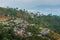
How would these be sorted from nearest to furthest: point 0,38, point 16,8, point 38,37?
point 0,38 → point 38,37 → point 16,8

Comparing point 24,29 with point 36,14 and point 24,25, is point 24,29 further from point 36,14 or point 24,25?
point 36,14

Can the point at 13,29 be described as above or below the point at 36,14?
above

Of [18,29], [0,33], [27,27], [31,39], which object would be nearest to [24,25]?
[27,27]

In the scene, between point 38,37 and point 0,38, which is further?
point 38,37

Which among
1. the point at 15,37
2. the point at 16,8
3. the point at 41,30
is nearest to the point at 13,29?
the point at 15,37

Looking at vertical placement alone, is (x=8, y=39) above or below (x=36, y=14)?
above

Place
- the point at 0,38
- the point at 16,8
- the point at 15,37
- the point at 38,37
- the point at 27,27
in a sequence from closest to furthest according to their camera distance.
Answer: the point at 0,38 → the point at 15,37 → the point at 38,37 → the point at 27,27 → the point at 16,8

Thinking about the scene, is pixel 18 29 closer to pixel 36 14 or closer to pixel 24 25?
pixel 24 25

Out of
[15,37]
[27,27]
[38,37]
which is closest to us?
[15,37]

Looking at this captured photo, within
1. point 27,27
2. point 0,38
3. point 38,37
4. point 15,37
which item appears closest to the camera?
point 0,38
